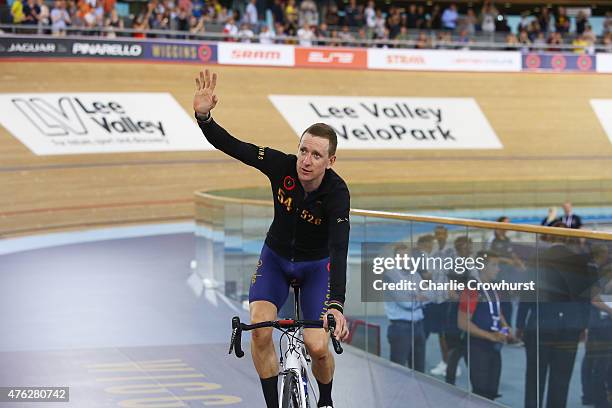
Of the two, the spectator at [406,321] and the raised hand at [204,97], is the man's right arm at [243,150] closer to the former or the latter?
the raised hand at [204,97]

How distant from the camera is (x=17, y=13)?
18625 mm

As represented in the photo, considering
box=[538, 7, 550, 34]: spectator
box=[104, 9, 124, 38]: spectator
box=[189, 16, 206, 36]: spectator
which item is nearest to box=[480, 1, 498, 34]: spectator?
box=[538, 7, 550, 34]: spectator

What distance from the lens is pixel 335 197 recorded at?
13.0 feet

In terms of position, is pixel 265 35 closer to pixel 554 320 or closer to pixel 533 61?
pixel 533 61

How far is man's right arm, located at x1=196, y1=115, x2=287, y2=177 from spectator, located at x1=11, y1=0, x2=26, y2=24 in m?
15.8

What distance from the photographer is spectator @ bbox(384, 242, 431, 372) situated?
6535mm

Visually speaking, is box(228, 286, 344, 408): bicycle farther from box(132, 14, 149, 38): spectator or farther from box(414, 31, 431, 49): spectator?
box(414, 31, 431, 49): spectator

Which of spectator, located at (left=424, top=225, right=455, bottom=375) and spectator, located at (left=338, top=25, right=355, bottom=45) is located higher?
spectator, located at (left=338, top=25, right=355, bottom=45)

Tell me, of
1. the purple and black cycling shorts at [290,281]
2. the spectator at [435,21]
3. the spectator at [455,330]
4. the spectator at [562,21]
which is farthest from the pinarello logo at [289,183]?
the spectator at [562,21]

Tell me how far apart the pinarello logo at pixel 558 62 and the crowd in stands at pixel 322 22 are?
0.48 meters

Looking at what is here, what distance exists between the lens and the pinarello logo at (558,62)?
2452cm

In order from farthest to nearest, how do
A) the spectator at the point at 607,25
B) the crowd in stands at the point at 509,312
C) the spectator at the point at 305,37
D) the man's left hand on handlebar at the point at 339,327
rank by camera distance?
the spectator at the point at 607,25, the spectator at the point at 305,37, the crowd in stands at the point at 509,312, the man's left hand on handlebar at the point at 339,327

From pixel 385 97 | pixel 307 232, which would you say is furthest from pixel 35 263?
pixel 385 97

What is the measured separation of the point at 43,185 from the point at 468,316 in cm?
1325
